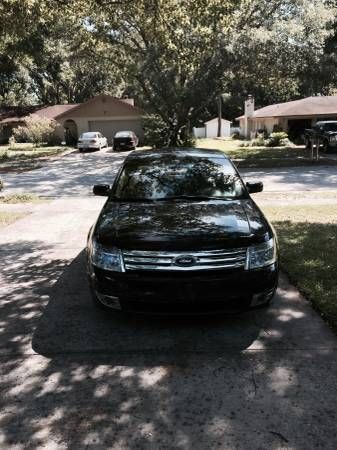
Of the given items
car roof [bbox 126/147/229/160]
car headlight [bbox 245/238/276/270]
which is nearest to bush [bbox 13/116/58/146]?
car roof [bbox 126/147/229/160]

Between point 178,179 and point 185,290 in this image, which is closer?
point 185,290

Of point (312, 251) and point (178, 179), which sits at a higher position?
point (178, 179)

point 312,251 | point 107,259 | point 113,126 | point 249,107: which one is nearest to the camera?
point 107,259

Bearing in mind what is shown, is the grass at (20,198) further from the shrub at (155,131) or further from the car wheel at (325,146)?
the shrub at (155,131)

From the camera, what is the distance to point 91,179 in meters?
19.9

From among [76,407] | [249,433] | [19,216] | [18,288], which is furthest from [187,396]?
[19,216]

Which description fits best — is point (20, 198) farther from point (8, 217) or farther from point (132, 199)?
point (132, 199)

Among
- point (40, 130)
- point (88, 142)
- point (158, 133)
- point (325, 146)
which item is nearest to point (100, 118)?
point (40, 130)

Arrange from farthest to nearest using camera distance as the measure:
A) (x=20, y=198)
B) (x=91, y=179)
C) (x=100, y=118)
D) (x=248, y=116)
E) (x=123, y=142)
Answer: (x=248, y=116)
(x=100, y=118)
(x=123, y=142)
(x=91, y=179)
(x=20, y=198)

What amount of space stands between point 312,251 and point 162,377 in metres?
4.05

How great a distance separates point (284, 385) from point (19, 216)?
890 centimetres

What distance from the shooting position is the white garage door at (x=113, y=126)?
46588 millimetres

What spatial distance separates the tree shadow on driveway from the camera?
3111 millimetres

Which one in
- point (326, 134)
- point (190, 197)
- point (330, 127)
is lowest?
point (326, 134)
